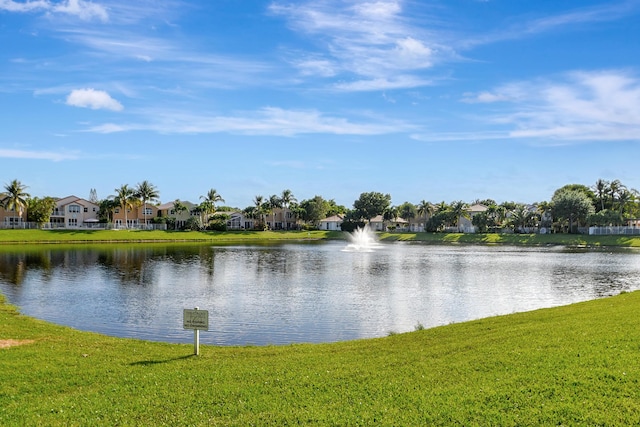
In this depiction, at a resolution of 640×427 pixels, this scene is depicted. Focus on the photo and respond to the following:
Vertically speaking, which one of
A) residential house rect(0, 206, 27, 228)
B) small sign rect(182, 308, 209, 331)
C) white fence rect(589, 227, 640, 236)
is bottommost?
small sign rect(182, 308, 209, 331)

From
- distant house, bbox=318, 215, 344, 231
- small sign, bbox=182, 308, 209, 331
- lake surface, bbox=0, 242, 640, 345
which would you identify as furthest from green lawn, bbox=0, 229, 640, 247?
small sign, bbox=182, 308, 209, 331

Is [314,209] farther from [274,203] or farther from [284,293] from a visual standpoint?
[284,293]

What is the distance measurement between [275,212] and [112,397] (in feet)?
490

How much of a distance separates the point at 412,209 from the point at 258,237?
57.1m

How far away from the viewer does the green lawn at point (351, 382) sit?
9.30m

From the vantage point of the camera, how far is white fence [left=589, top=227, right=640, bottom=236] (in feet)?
350

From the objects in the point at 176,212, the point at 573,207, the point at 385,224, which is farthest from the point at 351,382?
the point at 385,224

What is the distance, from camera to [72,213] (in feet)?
414

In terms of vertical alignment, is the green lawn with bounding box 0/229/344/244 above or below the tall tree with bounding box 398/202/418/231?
below

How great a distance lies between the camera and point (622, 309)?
18.3 meters

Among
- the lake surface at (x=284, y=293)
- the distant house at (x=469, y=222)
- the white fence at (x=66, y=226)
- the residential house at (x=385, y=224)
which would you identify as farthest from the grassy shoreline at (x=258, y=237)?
the lake surface at (x=284, y=293)

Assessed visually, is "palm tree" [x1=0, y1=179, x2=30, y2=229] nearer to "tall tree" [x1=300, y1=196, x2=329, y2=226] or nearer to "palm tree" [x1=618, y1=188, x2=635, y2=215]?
"tall tree" [x1=300, y1=196, x2=329, y2=226]

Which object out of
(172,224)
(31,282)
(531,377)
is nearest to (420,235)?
(172,224)

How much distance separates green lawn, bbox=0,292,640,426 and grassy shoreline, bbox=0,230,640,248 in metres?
87.0
